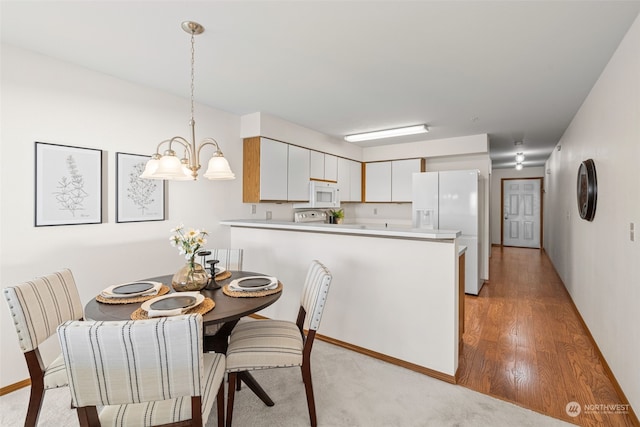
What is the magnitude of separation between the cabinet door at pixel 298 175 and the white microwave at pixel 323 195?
0.34 feet

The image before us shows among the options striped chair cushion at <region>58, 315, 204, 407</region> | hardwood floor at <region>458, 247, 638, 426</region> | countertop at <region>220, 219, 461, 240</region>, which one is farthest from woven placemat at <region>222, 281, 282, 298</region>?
hardwood floor at <region>458, 247, 638, 426</region>

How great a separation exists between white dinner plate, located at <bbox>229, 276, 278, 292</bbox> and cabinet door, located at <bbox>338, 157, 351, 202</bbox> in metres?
3.23

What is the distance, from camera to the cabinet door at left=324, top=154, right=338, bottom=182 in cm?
483

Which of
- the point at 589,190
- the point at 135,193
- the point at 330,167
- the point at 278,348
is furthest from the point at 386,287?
the point at 330,167

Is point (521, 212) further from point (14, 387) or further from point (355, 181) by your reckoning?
point (14, 387)

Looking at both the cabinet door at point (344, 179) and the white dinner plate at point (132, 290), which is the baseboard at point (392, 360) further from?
the cabinet door at point (344, 179)

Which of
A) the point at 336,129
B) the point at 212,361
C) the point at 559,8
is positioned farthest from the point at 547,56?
the point at 212,361

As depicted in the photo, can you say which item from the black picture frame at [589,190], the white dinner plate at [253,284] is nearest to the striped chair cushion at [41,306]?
the white dinner plate at [253,284]

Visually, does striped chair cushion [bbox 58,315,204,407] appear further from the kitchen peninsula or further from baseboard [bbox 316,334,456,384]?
baseboard [bbox 316,334,456,384]

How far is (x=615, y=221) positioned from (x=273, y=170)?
3.16 meters

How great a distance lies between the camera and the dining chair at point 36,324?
154cm

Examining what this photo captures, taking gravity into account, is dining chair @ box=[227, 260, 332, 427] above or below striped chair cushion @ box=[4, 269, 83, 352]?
below

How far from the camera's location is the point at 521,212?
28.5ft

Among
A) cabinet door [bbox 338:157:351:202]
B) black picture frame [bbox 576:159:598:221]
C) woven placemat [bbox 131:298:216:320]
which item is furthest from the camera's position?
cabinet door [bbox 338:157:351:202]
